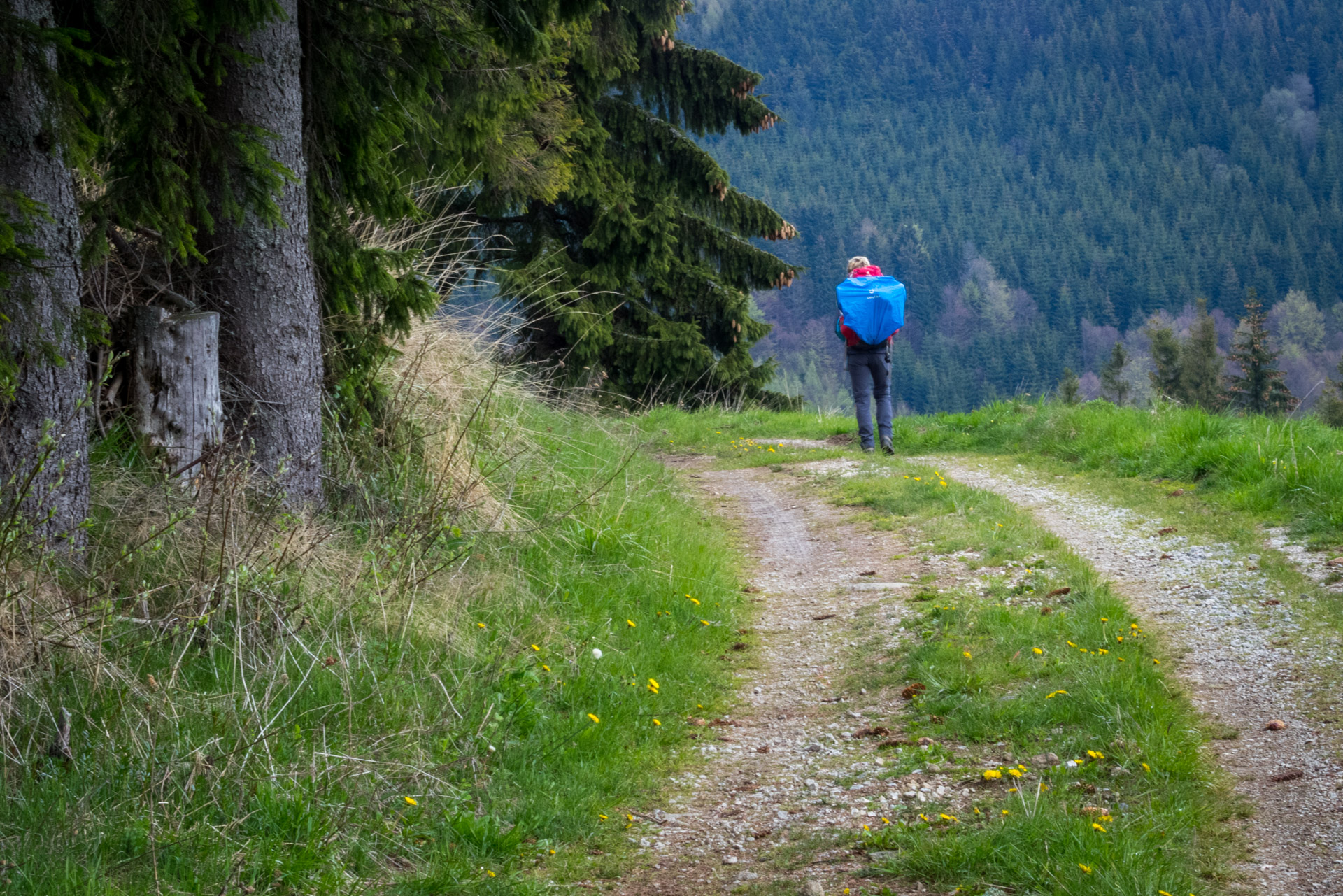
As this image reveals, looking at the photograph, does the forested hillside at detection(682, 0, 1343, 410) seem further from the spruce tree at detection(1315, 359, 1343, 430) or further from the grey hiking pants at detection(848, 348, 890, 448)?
the grey hiking pants at detection(848, 348, 890, 448)

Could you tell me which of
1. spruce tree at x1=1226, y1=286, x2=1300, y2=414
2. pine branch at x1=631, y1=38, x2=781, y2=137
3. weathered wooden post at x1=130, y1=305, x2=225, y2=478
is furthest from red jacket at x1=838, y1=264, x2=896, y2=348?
spruce tree at x1=1226, y1=286, x2=1300, y2=414

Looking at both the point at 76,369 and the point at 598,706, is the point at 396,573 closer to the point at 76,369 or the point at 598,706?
the point at 598,706

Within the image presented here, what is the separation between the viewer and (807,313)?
267ft

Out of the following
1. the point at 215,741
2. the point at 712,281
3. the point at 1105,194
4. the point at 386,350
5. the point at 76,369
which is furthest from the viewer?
the point at 1105,194

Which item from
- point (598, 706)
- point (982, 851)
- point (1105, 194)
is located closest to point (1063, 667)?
point (982, 851)

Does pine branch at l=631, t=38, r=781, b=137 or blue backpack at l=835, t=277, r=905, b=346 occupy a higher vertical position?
pine branch at l=631, t=38, r=781, b=137

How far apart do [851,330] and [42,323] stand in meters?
8.03

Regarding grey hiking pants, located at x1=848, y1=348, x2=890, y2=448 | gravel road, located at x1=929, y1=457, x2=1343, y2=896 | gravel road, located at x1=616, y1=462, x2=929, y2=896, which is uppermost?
grey hiking pants, located at x1=848, y1=348, x2=890, y2=448

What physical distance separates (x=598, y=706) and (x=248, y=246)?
2.78 m

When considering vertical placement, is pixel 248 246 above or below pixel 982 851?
above

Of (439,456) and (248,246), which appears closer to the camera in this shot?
(248,246)

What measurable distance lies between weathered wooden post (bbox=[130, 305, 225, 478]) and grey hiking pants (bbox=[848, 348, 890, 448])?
7344 mm

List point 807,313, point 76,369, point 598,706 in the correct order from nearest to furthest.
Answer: point 76,369 → point 598,706 → point 807,313

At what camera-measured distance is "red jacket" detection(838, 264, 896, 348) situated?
10086mm
